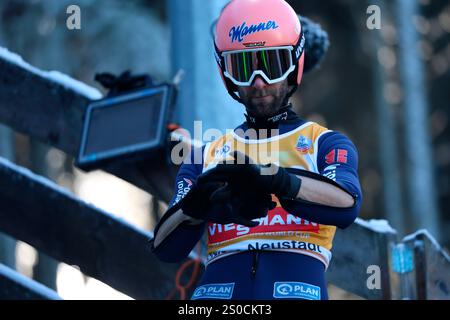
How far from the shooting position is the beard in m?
5.43

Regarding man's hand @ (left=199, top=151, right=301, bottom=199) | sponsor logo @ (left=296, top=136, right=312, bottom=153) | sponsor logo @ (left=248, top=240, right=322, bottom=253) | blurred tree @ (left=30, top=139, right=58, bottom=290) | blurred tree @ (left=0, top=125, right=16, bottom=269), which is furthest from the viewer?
blurred tree @ (left=30, top=139, right=58, bottom=290)

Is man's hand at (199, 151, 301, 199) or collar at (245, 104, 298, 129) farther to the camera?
collar at (245, 104, 298, 129)

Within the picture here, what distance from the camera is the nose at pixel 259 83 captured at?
212 inches

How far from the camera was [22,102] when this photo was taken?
7172 millimetres

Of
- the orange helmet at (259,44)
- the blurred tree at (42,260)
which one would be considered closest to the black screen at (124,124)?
the orange helmet at (259,44)

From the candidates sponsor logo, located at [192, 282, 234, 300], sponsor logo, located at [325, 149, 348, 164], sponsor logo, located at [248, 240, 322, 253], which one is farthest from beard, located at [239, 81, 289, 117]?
sponsor logo, located at [192, 282, 234, 300]

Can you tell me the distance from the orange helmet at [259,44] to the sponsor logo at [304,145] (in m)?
0.23

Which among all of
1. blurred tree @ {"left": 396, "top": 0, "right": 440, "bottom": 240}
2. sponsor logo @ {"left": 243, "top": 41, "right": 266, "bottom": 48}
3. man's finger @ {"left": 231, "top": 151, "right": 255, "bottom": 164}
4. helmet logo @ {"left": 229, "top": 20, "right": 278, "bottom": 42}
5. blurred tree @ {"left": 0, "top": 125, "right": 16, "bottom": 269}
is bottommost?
man's finger @ {"left": 231, "top": 151, "right": 255, "bottom": 164}

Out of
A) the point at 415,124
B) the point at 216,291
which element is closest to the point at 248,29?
the point at 216,291

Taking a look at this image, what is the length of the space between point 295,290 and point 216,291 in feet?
0.98

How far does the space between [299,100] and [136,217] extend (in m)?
4.87

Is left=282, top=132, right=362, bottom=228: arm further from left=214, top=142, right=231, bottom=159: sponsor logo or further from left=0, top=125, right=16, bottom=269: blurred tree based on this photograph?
left=0, top=125, right=16, bottom=269: blurred tree

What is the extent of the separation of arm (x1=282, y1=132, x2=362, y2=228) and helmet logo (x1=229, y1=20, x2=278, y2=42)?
0.58 metres
